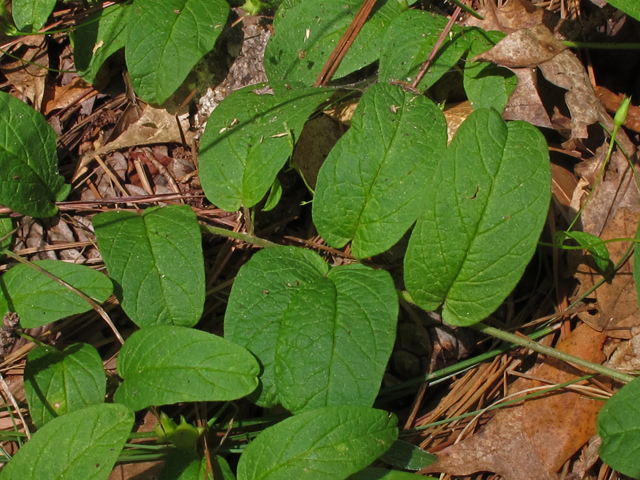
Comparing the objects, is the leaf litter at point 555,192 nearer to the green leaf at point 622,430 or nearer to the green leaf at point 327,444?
the green leaf at point 622,430

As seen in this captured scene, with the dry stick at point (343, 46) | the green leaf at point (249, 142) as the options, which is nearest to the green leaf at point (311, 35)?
the dry stick at point (343, 46)

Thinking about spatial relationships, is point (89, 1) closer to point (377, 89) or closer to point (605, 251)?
point (377, 89)

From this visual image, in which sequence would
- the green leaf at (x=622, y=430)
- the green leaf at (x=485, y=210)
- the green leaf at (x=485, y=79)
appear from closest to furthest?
the green leaf at (x=622, y=430)
the green leaf at (x=485, y=210)
the green leaf at (x=485, y=79)

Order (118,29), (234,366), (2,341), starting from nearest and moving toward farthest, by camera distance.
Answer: (234,366) < (2,341) < (118,29)

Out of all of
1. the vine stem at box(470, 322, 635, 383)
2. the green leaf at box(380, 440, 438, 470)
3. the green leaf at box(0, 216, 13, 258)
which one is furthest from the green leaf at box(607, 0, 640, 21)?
the green leaf at box(0, 216, 13, 258)

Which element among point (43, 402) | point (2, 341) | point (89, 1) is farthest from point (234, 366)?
point (89, 1)
